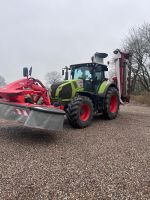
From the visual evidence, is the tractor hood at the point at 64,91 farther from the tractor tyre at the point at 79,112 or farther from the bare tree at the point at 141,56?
the bare tree at the point at 141,56

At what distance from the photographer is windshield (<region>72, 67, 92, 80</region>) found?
8.35 m

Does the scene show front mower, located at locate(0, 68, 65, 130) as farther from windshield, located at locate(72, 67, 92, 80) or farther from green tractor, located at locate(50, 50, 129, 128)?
windshield, located at locate(72, 67, 92, 80)

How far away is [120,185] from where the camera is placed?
11.3 ft

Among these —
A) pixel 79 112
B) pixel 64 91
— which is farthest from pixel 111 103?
pixel 79 112

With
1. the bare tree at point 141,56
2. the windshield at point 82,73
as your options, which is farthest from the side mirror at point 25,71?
the bare tree at point 141,56

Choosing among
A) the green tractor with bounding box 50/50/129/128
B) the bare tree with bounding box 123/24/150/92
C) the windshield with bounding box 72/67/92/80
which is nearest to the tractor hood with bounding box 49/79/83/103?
the green tractor with bounding box 50/50/129/128

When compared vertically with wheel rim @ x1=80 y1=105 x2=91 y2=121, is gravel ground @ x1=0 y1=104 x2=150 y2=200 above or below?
below

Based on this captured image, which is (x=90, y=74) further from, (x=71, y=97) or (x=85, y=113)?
(x=85, y=113)

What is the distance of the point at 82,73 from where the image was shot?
851 cm

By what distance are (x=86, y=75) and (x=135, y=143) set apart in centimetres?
347

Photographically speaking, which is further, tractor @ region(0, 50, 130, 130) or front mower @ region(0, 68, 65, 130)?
tractor @ region(0, 50, 130, 130)

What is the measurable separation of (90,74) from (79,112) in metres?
2.06

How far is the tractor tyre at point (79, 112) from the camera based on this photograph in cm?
663

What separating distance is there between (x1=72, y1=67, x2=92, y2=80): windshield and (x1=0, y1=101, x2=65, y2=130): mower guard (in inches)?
124
